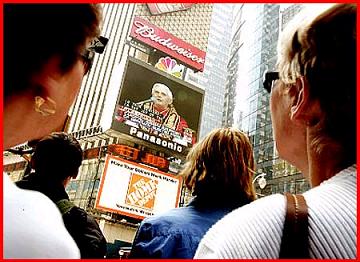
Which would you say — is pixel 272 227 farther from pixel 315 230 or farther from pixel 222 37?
pixel 222 37

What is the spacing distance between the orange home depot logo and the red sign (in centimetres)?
775

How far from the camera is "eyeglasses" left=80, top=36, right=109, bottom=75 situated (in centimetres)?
71

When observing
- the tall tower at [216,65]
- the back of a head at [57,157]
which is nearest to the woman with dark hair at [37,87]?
the back of a head at [57,157]

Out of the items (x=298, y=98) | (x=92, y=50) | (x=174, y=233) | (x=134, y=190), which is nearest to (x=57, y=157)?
(x=174, y=233)

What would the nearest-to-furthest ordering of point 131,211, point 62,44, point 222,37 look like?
point 62,44
point 131,211
point 222,37

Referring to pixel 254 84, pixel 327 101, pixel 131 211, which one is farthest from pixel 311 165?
pixel 254 84

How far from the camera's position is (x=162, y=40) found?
19125 millimetres

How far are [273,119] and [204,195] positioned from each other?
23.2 inches

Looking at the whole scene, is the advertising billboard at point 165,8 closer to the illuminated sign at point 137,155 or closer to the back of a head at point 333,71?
the illuminated sign at point 137,155

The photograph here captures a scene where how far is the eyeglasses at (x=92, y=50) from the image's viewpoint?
714 mm

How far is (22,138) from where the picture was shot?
0.63 m

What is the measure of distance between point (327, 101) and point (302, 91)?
2.0 inches

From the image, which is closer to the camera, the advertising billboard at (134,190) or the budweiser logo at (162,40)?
the advertising billboard at (134,190)

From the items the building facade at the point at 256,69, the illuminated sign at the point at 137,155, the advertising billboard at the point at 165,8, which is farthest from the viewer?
the advertising billboard at the point at 165,8
